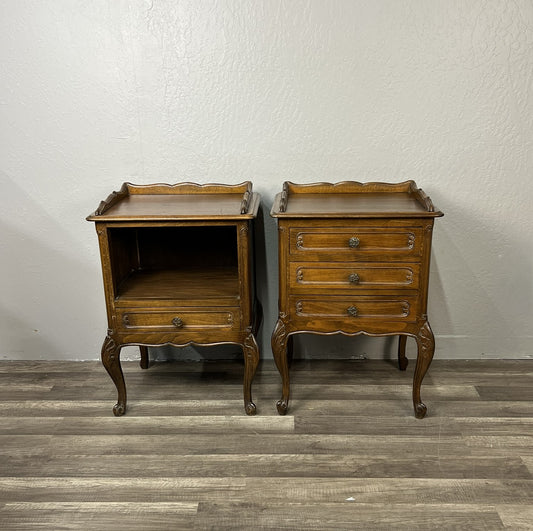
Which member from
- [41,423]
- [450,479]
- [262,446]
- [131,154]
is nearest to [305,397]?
[262,446]

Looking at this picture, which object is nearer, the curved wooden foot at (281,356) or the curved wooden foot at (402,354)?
the curved wooden foot at (281,356)

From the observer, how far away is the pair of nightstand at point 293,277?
2166mm

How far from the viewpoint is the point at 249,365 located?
237 cm

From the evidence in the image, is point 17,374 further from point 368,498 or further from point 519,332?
point 519,332

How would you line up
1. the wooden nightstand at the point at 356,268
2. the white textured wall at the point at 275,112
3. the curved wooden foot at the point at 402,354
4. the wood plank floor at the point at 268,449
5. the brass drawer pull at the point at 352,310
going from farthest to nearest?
the curved wooden foot at the point at 402,354
the white textured wall at the point at 275,112
the brass drawer pull at the point at 352,310
the wooden nightstand at the point at 356,268
the wood plank floor at the point at 268,449

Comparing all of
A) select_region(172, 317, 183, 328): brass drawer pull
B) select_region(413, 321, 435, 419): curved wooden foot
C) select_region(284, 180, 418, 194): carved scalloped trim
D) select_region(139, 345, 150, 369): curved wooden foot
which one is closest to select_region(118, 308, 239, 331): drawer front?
select_region(172, 317, 183, 328): brass drawer pull

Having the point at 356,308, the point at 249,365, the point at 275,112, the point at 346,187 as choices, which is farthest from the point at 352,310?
the point at 275,112

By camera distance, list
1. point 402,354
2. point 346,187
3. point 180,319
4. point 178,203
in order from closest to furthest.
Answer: point 180,319, point 178,203, point 346,187, point 402,354

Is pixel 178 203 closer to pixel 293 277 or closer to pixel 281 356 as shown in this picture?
pixel 293 277

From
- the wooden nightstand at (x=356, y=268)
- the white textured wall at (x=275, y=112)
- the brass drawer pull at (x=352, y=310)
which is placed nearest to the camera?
the wooden nightstand at (x=356, y=268)

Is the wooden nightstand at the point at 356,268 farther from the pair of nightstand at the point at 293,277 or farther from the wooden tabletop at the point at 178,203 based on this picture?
the wooden tabletop at the point at 178,203

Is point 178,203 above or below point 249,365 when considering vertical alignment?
above

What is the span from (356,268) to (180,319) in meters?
0.75

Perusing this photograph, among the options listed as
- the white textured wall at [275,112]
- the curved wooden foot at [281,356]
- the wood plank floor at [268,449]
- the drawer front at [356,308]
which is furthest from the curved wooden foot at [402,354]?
the curved wooden foot at [281,356]
